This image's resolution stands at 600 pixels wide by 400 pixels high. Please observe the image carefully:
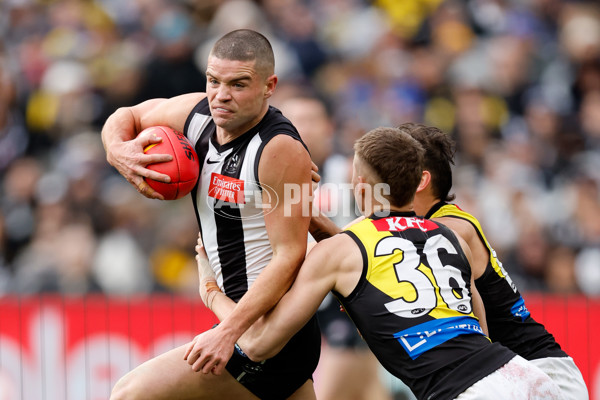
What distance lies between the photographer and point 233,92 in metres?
4.37

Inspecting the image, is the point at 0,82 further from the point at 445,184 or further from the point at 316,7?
the point at 445,184

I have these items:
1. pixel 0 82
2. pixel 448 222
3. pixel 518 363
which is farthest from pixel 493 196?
pixel 0 82

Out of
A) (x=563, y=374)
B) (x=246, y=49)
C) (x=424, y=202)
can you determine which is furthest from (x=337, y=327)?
(x=246, y=49)

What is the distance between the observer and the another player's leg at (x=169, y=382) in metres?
4.45

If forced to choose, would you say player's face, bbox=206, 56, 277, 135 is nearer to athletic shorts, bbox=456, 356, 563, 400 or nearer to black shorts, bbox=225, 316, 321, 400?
black shorts, bbox=225, 316, 321, 400

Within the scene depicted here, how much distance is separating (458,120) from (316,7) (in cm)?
271

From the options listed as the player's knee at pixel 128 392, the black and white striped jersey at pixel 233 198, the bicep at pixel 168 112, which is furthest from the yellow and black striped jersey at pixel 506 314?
the player's knee at pixel 128 392

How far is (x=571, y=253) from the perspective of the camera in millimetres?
8500

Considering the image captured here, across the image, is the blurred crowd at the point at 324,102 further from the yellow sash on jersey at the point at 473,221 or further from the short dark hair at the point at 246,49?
the short dark hair at the point at 246,49

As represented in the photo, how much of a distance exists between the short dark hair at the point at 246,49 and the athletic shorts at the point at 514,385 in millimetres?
Result: 2018

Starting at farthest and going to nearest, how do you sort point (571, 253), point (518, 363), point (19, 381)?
point (571, 253) → point (19, 381) → point (518, 363)

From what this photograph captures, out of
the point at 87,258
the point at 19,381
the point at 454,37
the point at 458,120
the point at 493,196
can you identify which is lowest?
the point at 19,381

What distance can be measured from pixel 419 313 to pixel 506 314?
3.64 ft

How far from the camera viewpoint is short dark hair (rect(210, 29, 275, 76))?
4.38m
